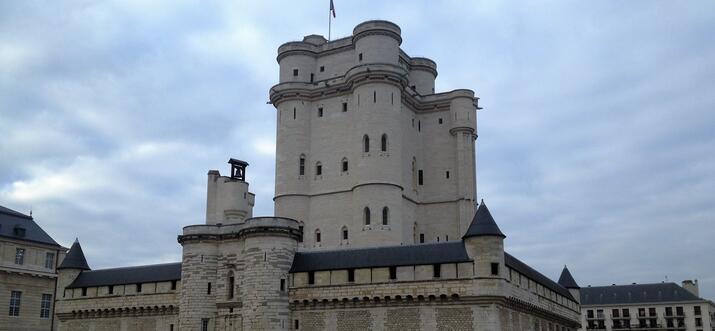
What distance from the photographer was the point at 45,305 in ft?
187

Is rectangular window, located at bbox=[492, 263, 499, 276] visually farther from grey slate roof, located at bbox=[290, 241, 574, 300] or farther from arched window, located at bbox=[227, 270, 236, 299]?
arched window, located at bbox=[227, 270, 236, 299]

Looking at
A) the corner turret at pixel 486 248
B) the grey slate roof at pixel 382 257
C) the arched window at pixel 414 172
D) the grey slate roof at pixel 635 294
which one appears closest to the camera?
the corner turret at pixel 486 248

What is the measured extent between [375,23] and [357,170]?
11.3m

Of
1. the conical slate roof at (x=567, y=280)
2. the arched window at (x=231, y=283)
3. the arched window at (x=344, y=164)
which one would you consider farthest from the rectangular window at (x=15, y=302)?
the conical slate roof at (x=567, y=280)

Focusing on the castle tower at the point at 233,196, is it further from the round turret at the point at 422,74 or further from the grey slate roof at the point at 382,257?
the round turret at the point at 422,74

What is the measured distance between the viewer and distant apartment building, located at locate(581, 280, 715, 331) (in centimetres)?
8919

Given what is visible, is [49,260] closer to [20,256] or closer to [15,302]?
[20,256]

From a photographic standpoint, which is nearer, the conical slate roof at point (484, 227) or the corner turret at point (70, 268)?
the conical slate roof at point (484, 227)

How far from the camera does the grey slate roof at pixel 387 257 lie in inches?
1430

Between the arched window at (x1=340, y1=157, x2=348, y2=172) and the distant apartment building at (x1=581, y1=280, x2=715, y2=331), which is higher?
the arched window at (x1=340, y1=157, x2=348, y2=172)

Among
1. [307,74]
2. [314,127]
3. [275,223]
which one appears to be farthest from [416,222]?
[275,223]

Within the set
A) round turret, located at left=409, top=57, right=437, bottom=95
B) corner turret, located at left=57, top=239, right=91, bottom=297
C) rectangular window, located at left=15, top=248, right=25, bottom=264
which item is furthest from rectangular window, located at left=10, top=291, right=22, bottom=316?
→ round turret, located at left=409, top=57, right=437, bottom=95

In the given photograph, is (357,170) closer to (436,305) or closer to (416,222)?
(416,222)

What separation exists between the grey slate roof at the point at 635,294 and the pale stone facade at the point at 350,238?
43.3 metres
